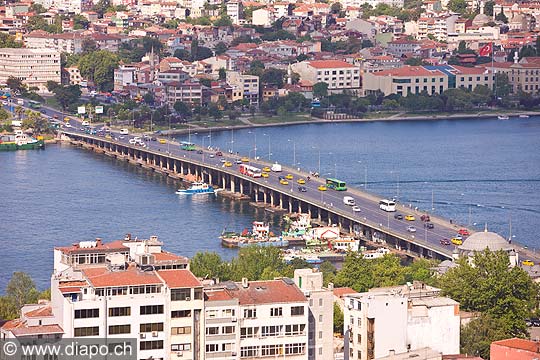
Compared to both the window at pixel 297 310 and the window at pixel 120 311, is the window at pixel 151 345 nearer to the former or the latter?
the window at pixel 120 311

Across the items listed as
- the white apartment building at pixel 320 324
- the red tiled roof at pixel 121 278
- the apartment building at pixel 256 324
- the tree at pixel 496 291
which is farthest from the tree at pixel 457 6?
the red tiled roof at pixel 121 278

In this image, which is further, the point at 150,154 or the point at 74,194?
the point at 150,154

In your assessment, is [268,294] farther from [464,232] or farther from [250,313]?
[464,232]

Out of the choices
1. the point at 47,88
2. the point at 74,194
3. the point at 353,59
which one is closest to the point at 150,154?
the point at 74,194

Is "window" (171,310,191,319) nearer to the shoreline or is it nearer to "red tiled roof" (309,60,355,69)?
the shoreline

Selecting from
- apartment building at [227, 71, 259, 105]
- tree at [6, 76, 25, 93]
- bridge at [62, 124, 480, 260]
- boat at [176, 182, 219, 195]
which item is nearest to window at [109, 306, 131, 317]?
bridge at [62, 124, 480, 260]

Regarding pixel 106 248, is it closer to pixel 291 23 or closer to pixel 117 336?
pixel 117 336

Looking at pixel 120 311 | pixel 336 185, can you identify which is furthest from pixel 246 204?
pixel 120 311
